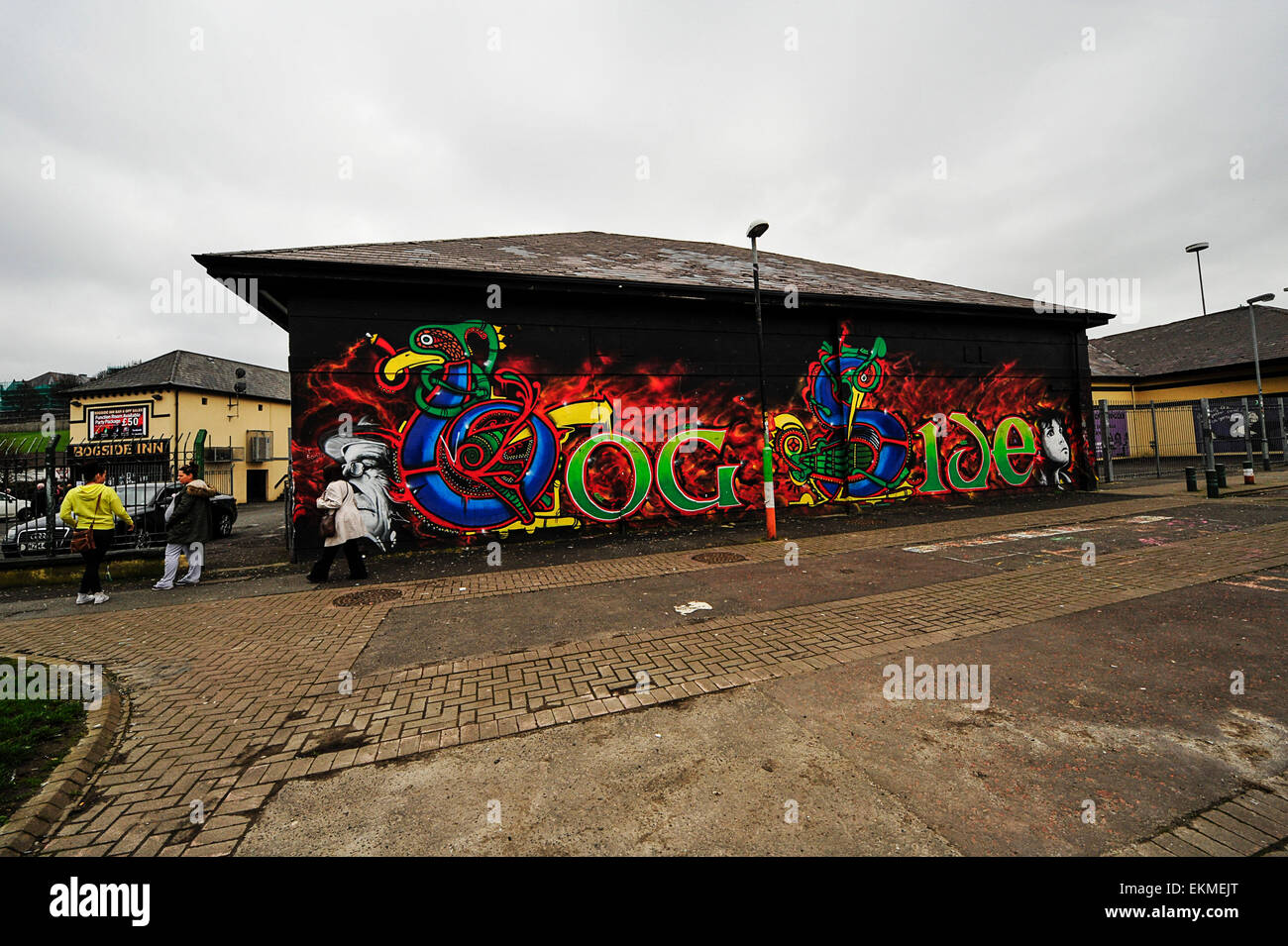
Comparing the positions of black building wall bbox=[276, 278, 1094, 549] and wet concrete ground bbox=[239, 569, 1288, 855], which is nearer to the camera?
wet concrete ground bbox=[239, 569, 1288, 855]

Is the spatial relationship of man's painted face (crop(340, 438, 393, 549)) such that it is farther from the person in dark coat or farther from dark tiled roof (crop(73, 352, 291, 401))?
dark tiled roof (crop(73, 352, 291, 401))

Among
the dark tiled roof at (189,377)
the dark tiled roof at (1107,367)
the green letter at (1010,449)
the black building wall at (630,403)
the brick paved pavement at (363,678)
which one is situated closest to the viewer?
the brick paved pavement at (363,678)

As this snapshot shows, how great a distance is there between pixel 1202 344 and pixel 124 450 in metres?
41.4

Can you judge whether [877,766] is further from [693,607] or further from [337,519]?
[337,519]

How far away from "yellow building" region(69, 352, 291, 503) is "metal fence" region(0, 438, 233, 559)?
1231 cm

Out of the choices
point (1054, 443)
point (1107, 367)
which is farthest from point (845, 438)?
point (1107, 367)

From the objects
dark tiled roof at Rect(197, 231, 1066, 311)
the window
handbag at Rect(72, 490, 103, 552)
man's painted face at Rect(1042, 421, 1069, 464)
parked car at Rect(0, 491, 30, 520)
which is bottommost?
handbag at Rect(72, 490, 103, 552)

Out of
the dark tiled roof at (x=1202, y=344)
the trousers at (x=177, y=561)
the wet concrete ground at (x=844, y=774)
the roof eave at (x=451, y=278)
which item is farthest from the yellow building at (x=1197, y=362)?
the trousers at (x=177, y=561)

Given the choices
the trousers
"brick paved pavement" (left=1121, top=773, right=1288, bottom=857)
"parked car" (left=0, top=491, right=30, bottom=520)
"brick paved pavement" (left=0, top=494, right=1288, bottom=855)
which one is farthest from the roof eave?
"brick paved pavement" (left=1121, top=773, right=1288, bottom=857)

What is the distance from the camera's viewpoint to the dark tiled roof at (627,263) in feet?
31.3

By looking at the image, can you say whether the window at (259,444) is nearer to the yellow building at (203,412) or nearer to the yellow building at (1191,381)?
the yellow building at (203,412)

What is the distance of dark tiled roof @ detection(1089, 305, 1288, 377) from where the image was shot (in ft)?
74.3

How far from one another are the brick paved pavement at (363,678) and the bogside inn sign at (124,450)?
324 centimetres
